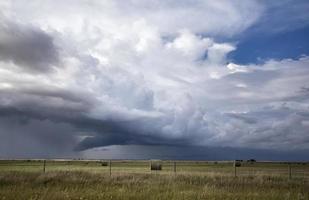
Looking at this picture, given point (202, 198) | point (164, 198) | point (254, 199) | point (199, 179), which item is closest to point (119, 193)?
point (164, 198)

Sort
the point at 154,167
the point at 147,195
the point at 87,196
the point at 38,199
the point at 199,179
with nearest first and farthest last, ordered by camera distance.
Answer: the point at 38,199 < the point at 87,196 < the point at 147,195 < the point at 199,179 < the point at 154,167

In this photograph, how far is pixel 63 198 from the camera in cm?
1178

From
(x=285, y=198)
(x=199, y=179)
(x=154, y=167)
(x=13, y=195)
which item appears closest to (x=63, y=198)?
(x=13, y=195)

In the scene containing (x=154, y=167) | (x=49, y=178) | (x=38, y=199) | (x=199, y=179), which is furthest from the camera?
(x=154, y=167)

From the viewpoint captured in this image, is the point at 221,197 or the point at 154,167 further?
the point at 154,167

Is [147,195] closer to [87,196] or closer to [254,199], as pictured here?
[87,196]

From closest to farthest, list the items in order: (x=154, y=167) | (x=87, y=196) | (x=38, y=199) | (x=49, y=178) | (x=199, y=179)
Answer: (x=38, y=199) < (x=87, y=196) < (x=49, y=178) < (x=199, y=179) < (x=154, y=167)

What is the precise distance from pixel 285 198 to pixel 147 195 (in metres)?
4.66

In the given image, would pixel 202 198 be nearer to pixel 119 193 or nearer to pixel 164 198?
pixel 164 198

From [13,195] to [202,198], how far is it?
6.13 metres

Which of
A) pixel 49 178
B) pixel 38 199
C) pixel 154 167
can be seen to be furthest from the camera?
pixel 154 167

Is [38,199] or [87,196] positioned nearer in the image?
[38,199]

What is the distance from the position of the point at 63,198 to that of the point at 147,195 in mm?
2915

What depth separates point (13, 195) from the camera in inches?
A: 477
